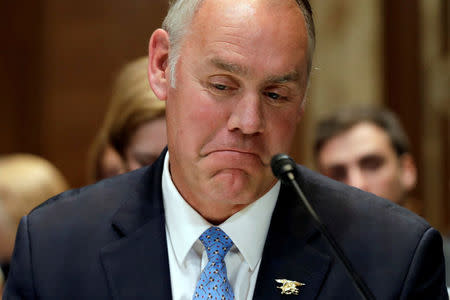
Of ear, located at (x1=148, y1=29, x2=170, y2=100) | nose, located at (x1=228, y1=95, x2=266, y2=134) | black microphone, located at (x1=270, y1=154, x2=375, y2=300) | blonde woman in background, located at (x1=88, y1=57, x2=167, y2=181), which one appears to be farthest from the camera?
blonde woman in background, located at (x1=88, y1=57, x2=167, y2=181)

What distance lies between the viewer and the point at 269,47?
1917 millimetres

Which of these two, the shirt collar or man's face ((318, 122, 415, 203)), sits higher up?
the shirt collar

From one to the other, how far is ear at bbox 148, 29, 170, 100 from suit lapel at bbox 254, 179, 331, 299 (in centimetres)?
46

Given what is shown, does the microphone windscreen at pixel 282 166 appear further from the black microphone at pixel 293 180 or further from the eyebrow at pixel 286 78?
the eyebrow at pixel 286 78

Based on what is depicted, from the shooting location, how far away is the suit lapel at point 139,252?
2049mm

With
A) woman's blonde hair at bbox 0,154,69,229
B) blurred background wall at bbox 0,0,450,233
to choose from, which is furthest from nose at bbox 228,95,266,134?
blurred background wall at bbox 0,0,450,233

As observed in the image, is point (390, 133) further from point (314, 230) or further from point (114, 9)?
point (114, 9)

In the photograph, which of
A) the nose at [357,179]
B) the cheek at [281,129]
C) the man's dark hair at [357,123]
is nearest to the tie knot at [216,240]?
the cheek at [281,129]

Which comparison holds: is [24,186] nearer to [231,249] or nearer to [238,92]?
[231,249]

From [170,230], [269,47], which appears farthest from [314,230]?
[269,47]

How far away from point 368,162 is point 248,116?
216cm

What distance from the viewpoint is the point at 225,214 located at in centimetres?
210

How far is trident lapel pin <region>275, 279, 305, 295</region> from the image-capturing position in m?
2.02

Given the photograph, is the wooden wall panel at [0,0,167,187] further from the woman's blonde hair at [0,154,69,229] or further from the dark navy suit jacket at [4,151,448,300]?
the dark navy suit jacket at [4,151,448,300]
